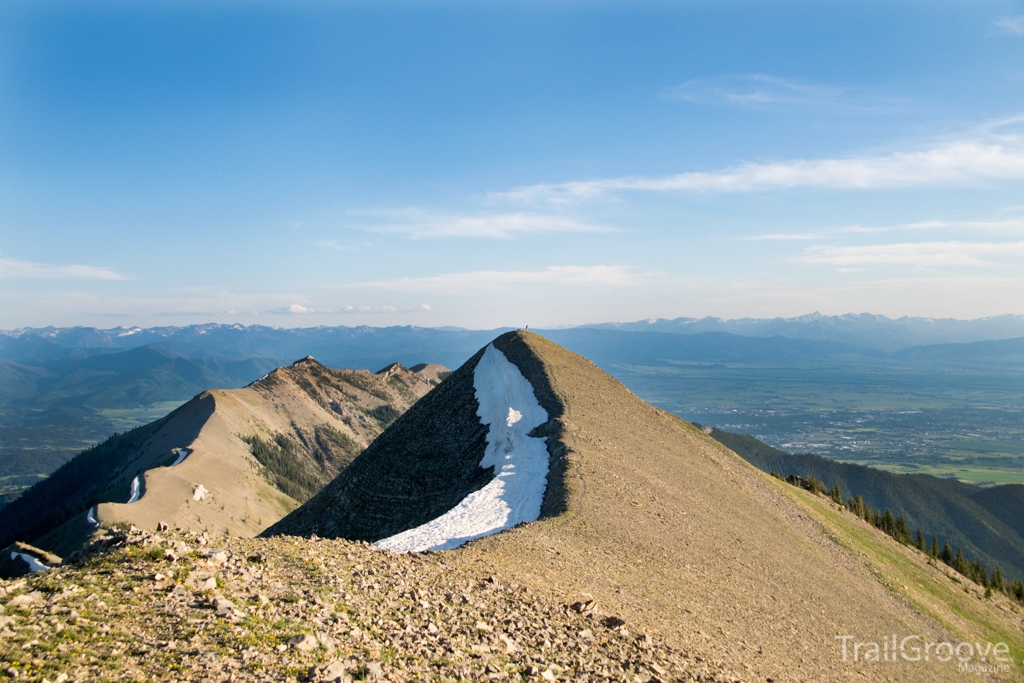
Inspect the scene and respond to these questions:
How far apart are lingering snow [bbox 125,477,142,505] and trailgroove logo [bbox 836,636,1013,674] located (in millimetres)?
110315

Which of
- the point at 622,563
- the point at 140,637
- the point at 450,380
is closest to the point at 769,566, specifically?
the point at 622,563

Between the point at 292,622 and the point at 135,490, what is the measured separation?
119 metres

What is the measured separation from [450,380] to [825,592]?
1576 inches

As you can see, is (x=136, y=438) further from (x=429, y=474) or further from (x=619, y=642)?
(x=619, y=642)

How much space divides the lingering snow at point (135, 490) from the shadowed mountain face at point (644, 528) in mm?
71128

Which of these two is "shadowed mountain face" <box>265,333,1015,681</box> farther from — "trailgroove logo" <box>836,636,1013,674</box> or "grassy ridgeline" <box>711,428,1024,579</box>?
"grassy ridgeline" <box>711,428,1024,579</box>

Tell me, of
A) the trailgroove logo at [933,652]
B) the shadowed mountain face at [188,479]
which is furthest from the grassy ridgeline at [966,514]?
the shadowed mountain face at [188,479]

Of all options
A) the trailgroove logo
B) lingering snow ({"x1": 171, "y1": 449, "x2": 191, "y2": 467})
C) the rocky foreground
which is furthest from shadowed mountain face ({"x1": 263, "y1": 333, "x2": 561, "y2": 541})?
lingering snow ({"x1": 171, "y1": 449, "x2": 191, "y2": 467})

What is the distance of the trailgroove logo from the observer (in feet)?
90.4

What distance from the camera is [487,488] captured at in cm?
3431

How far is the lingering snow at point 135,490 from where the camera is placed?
10307 cm

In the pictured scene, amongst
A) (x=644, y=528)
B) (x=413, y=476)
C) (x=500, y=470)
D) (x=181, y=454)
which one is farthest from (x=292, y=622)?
(x=181, y=454)

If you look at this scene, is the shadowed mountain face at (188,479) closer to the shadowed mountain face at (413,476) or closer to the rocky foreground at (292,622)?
the shadowed mountain face at (413,476)

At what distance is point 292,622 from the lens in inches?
480
